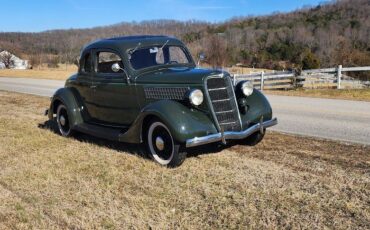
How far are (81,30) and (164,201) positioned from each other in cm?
10694

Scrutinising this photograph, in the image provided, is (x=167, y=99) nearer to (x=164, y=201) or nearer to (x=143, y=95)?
(x=143, y=95)

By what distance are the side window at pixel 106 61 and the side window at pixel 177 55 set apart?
934 millimetres

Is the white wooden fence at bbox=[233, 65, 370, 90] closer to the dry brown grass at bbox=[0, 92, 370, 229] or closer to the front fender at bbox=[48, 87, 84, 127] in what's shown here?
the front fender at bbox=[48, 87, 84, 127]

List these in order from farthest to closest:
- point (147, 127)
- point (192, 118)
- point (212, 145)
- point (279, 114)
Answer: point (279, 114), point (212, 145), point (147, 127), point (192, 118)

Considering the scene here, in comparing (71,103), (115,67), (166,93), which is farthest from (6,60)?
(166,93)

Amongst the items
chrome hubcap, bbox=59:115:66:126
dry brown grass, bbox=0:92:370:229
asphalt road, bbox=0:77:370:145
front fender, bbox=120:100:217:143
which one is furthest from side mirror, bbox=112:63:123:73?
asphalt road, bbox=0:77:370:145

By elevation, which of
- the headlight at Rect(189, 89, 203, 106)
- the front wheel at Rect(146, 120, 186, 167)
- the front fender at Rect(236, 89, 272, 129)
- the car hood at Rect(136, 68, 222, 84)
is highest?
the car hood at Rect(136, 68, 222, 84)

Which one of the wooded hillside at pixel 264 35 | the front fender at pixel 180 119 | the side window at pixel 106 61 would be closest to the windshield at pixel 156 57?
the side window at pixel 106 61

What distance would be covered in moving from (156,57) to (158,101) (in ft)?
4.12

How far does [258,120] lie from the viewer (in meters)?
7.04

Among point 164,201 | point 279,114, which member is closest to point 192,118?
point 164,201

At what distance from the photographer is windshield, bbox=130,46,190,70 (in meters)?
7.45

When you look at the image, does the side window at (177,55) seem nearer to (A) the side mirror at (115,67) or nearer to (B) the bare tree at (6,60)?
(A) the side mirror at (115,67)

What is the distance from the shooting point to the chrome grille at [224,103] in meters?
6.54
